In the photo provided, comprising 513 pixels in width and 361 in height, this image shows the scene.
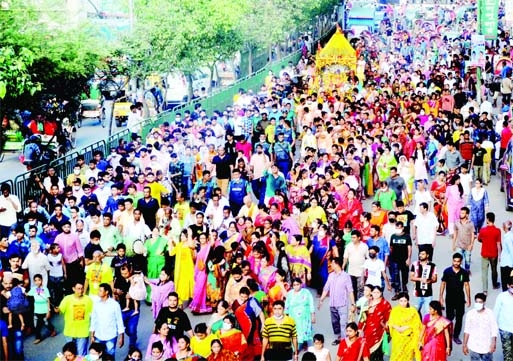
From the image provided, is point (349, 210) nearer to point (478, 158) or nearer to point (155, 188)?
point (155, 188)

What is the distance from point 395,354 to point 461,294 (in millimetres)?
1622

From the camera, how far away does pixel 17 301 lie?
42.9ft

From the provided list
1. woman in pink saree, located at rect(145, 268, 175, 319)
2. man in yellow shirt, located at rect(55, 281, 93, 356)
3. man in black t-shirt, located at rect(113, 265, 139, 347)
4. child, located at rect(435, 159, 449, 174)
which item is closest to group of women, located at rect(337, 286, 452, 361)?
woman in pink saree, located at rect(145, 268, 175, 319)

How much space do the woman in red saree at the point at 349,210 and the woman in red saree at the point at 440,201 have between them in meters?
2.41

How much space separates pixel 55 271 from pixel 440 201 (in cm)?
717

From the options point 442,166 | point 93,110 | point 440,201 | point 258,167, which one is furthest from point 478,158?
point 93,110

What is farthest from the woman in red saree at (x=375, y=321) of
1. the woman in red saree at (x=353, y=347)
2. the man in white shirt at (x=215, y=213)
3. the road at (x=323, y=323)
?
the man in white shirt at (x=215, y=213)

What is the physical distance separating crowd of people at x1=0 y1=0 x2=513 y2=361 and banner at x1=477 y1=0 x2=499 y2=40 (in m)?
5.45

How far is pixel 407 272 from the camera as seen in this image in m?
15.1

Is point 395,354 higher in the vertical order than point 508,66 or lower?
higher

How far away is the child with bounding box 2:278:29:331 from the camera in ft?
42.8

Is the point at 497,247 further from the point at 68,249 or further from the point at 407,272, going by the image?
the point at 68,249

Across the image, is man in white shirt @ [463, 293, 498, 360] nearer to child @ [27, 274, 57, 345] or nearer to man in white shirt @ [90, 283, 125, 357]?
man in white shirt @ [90, 283, 125, 357]

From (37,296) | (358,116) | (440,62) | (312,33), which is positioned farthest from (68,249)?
(312,33)
